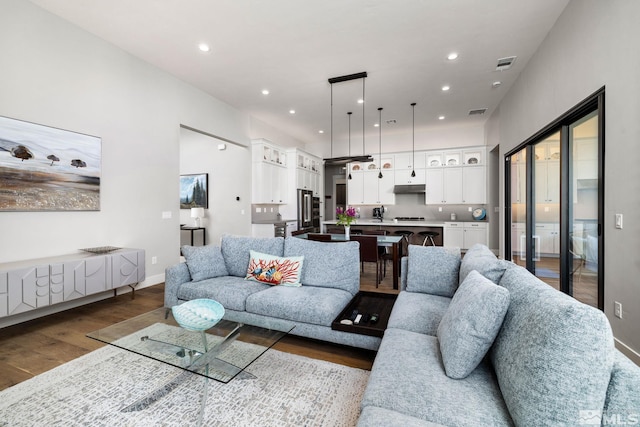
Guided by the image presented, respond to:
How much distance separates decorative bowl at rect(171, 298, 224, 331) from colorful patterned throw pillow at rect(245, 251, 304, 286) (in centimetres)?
97

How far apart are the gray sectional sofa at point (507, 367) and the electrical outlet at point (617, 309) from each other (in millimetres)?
1359

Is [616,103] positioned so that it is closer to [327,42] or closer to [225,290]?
[327,42]

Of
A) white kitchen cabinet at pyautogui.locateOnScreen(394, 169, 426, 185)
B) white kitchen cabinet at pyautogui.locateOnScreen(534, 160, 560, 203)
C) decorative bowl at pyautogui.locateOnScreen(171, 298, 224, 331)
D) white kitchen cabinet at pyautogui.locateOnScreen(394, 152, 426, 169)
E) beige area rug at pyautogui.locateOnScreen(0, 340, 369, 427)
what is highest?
white kitchen cabinet at pyautogui.locateOnScreen(394, 152, 426, 169)

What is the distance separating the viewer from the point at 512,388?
39.9 inches

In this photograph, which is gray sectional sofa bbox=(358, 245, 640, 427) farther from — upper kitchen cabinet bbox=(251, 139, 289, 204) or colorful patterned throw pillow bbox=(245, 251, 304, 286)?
upper kitchen cabinet bbox=(251, 139, 289, 204)

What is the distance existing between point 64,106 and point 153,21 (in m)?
1.41

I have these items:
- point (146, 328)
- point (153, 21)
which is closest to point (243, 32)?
point (153, 21)

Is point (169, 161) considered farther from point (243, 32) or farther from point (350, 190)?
point (350, 190)

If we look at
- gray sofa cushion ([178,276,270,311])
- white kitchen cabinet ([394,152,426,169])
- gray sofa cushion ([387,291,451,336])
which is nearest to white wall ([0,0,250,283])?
gray sofa cushion ([178,276,270,311])

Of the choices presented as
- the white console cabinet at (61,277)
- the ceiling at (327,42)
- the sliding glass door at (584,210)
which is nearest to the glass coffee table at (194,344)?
the white console cabinet at (61,277)

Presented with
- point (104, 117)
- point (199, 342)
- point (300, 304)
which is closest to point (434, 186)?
point (300, 304)

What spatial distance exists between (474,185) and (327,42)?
552 cm

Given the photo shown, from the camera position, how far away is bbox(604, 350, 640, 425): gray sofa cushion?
2.62ft

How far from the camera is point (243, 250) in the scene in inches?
124
